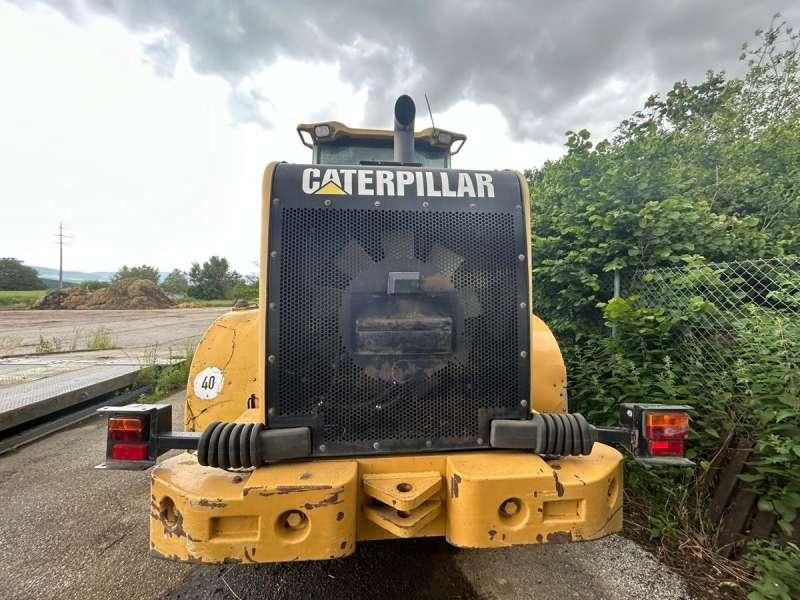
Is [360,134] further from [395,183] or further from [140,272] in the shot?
[140,272]

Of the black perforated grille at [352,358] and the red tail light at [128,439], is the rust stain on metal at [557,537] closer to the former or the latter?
the black perforated grille at [352,358]

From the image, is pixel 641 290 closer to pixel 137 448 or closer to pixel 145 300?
pixel 137 448

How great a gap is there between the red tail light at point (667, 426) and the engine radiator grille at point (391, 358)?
0.55m

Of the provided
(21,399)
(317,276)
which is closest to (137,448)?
(317,276)

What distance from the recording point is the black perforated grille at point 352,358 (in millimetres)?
1865

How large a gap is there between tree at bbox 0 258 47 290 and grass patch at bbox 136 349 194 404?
56.9m

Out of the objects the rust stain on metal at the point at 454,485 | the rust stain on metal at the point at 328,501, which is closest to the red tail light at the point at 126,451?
the rust stain on metal at the point at 328,501

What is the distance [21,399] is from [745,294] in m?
6.95

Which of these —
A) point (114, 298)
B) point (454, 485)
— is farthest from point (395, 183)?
point (114, 298)

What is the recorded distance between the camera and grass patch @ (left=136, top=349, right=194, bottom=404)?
218 inches

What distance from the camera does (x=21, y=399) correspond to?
4.49m

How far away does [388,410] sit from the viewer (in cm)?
189

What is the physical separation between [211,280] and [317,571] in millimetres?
45394

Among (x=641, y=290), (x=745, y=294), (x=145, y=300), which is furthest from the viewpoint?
(x=145, y=300)
